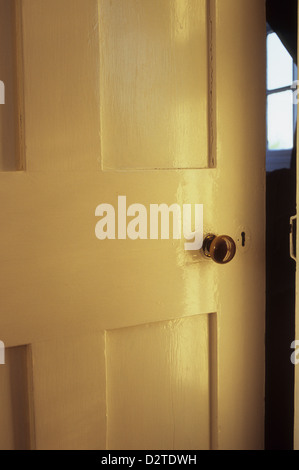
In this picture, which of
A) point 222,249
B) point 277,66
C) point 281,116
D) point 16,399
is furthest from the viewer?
point 277,66

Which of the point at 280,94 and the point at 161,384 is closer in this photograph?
the point at 161,384

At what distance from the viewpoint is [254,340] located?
1.29 metres

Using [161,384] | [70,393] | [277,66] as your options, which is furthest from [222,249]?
[277,66]

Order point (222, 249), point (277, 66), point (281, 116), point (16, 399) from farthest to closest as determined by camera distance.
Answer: point (277, 66) < point (281, 116) < point (222, 249) < point (16, 399)

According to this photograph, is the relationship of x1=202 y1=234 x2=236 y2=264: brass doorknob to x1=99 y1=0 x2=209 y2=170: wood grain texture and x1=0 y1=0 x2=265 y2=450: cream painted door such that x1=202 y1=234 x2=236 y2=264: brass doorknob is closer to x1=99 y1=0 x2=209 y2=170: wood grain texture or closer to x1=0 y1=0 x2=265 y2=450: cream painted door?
x1=0 y1=0 x2=265 y2=450: cream painted door

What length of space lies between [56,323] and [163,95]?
0.57 metres

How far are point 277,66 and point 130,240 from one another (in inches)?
27.9

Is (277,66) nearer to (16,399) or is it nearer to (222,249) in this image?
(222,249)

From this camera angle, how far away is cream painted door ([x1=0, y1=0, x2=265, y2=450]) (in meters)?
0.98

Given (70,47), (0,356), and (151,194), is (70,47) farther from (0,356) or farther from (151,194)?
(0,356)

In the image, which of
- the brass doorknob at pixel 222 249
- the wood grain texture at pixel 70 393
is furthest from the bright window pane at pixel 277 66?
the wood grain texture at pixel 70 393

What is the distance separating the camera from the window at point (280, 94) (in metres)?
1.26

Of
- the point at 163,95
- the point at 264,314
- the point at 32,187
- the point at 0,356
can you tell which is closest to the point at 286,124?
the point at 163,95

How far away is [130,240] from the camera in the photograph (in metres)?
1.10
